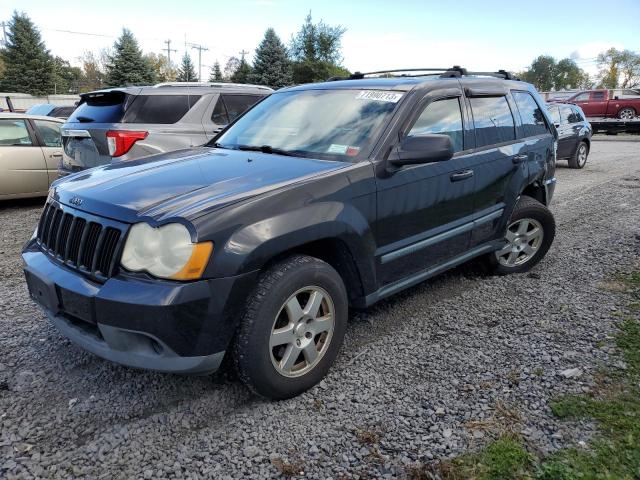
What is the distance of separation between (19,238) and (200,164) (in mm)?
4148

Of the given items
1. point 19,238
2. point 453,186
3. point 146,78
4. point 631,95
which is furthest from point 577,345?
point 146,78

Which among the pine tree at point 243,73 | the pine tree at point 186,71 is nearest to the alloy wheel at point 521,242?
the pine tree at point 243,73

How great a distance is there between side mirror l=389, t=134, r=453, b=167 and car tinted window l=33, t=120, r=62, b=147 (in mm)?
6909

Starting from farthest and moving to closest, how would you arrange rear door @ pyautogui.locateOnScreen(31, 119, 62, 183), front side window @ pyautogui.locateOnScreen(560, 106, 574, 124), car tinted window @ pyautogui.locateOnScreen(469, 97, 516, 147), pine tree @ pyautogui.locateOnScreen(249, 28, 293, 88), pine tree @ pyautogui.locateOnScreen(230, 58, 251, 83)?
pine tree @ pyautogui.locateOnScreen(230, 58, 251, 83) < pine tree @ pyautogui.locateOnScreen(249, 28, 293, 88) < front side window @ pyautogui.locateOnScreen(560, 106, 574, 124) < rear door @ pyautogui.locateOnScreen(31, 119, 62, 183) < car tinted window @ pyautogui.locateOnScreen(469, 97, 516, 147)

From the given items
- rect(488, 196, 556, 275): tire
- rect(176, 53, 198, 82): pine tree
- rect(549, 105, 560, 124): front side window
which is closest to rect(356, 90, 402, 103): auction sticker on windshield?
rect(488, 196, 556, 275): tire

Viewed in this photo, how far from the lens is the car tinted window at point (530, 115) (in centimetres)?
474

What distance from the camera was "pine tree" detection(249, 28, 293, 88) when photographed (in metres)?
45.2

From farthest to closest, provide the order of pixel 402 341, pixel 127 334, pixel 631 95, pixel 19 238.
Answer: pixel 631 95 < pixel 19 238 < pixel 402 341 < pixel 127 334

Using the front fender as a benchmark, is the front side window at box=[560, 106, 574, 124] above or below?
above

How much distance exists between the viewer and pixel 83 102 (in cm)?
706

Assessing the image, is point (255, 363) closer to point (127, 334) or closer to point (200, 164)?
point (127, 334)

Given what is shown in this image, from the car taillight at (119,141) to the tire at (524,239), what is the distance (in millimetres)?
4390

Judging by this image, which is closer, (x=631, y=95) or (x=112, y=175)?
(x=112, y=175)

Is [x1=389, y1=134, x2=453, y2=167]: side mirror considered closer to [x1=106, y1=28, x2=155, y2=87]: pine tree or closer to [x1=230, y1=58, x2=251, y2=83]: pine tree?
[x1=106, y1=28, x2=155, y2=87]: pine tree
